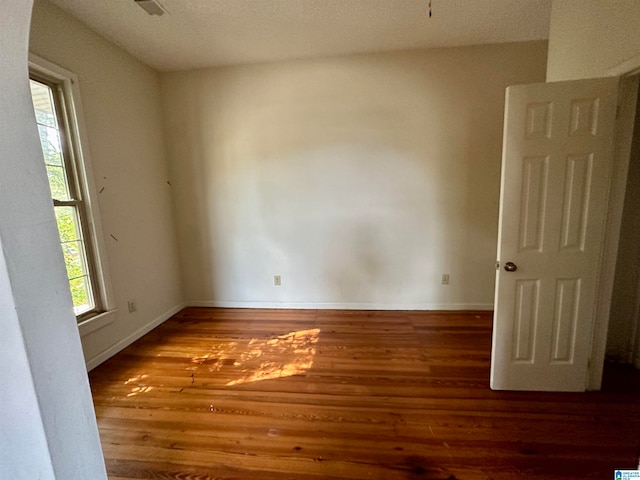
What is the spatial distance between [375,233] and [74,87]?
9.80 feet

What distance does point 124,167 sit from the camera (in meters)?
2.57

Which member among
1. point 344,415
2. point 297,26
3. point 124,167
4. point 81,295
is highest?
point 297,26

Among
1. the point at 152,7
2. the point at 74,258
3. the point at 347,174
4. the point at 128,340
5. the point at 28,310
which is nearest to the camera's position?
the point at 28,310

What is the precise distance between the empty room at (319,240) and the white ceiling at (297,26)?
2 cm

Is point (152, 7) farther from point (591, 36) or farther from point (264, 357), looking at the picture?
point (591, 36)

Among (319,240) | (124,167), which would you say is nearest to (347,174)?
(319,240)

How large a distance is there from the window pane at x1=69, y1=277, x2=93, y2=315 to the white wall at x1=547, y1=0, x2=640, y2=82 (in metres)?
4.05

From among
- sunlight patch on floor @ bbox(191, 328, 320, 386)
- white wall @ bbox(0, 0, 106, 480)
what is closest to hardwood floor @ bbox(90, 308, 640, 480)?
sunlight patch on floor @ bbox(191, 328, 320, 386)

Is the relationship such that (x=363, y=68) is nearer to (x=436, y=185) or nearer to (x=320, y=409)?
(x=436, y=185)

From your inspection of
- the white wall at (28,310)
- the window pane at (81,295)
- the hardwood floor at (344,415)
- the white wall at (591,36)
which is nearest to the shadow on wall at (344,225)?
the hardwood floor at (344,415)

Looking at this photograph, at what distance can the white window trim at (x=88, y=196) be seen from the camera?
2.06 metres

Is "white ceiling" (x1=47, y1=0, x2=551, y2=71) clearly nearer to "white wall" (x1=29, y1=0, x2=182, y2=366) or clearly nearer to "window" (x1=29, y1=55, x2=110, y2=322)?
"white wall" (x1=29, y1=0, x2=182, y2=366)

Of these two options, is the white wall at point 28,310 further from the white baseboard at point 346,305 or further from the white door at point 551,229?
the white baseboard at point 346,305

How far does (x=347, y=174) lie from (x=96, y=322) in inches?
108
